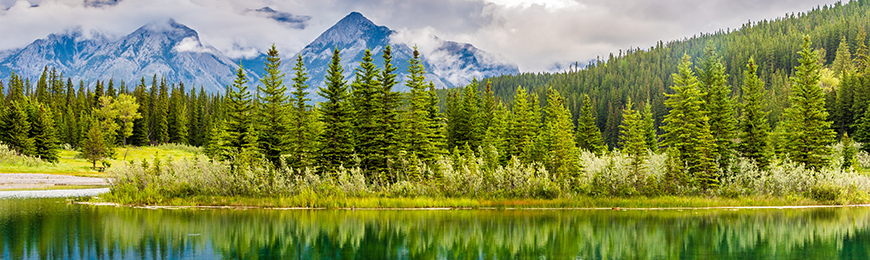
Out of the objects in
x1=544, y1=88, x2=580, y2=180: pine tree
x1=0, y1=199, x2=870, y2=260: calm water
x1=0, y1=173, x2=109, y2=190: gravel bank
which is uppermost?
x1=544, y1=88, x2=580, y2=180: pine tree

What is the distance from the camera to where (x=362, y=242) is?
20.2 meters

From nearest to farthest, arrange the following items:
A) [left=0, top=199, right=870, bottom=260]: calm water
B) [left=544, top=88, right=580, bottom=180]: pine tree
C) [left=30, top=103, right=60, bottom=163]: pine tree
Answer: [left=0, top=199, right=870, bottom=260]: calm water, [left=544, top=88, right=580, bottom=180]: pine tree, [left=30, top=103, right=60, bottom=163]: pine tree

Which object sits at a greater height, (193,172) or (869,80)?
(869,80)

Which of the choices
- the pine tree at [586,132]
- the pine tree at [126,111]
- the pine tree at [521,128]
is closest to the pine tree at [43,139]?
the pine tree at [126,111]

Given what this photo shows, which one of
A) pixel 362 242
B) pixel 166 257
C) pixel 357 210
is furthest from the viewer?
pixel 357 210

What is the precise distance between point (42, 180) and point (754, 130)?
69.9 metres

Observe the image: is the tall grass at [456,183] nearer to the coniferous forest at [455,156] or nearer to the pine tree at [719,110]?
the coniferous forest at [455,156]

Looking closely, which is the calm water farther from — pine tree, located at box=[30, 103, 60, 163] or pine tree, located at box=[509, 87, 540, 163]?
pine tree, located at box=[30, 103, 60, 163]

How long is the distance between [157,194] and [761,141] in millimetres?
45640

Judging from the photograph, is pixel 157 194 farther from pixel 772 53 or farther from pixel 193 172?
pixel 772 53

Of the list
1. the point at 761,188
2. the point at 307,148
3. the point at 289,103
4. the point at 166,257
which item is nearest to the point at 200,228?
the point at 166,257

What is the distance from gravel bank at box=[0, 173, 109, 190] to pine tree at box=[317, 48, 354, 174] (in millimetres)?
32186

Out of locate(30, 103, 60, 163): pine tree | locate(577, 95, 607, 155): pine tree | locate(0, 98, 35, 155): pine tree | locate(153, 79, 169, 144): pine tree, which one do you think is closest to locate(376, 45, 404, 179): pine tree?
locate(577, 95, 607, 155): pine tree

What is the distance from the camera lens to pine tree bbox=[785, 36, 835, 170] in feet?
149
